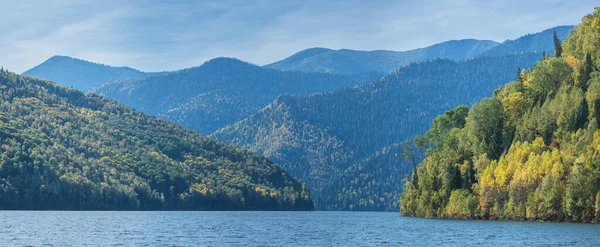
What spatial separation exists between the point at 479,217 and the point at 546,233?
67.2m

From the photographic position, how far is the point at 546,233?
427 ft

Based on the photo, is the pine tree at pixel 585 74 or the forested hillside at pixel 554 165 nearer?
the forested hillside at pixel 554 165

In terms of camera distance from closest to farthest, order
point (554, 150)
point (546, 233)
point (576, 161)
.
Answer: point (546, 233), point (576, 161), point (554, 150)

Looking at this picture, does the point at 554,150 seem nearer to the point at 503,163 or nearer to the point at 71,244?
the point at 503,163

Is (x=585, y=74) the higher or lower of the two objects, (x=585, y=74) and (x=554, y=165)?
the higher

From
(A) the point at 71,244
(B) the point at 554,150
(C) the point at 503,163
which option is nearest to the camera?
(A) the point at 71,244

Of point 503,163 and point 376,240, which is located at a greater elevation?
point 503,163

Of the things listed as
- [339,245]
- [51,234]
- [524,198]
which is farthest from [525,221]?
[51,234]

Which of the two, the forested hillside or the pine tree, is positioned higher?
the pine tree

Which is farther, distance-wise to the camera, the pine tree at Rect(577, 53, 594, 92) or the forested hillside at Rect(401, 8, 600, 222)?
the pine tree at Rect(577, 53, 594, 92)

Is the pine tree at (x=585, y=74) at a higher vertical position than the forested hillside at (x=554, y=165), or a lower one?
higher

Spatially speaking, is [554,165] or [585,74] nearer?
[554,165]

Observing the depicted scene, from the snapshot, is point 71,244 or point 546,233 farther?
point 546,233

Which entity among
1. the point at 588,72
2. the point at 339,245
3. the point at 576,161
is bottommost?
the point at 339,245
